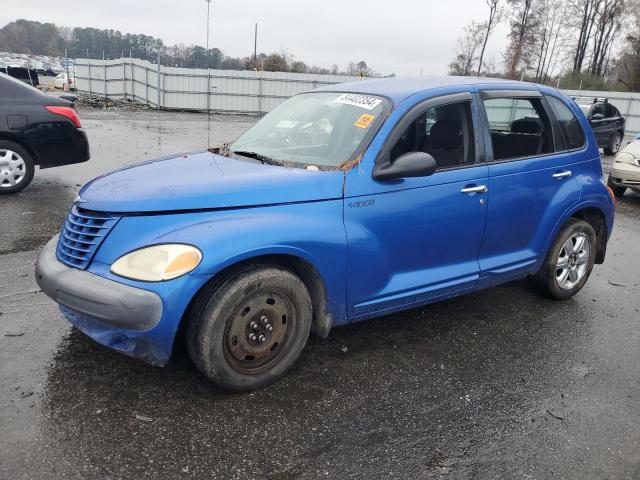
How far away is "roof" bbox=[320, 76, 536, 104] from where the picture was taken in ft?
11.8

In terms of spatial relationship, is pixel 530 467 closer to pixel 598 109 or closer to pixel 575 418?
pixel 575 418

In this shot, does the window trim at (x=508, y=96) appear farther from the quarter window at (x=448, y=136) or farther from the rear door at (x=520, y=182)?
the quarter window at (x=448, y=136)

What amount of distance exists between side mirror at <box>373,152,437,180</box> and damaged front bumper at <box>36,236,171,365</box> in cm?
151

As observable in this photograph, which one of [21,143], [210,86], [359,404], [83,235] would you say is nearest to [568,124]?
[359,404]

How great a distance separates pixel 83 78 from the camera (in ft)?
95.0

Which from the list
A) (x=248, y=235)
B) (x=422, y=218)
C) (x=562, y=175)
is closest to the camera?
(x=248, y=235)

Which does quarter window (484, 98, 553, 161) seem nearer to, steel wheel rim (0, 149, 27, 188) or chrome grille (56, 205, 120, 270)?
chrome grille (56, 205, 120, 270)

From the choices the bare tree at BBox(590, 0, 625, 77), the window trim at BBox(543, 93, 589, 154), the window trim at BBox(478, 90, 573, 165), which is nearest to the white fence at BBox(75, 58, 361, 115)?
the window trim at BBox(543, 93, 589, 154)

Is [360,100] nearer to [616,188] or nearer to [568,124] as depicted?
[568,124]

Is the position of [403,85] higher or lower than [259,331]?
higher

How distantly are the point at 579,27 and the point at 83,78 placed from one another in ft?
145

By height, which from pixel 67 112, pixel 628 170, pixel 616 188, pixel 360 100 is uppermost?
pixel 360 100

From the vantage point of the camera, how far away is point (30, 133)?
718 cm

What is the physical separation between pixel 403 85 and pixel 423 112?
0.38m
